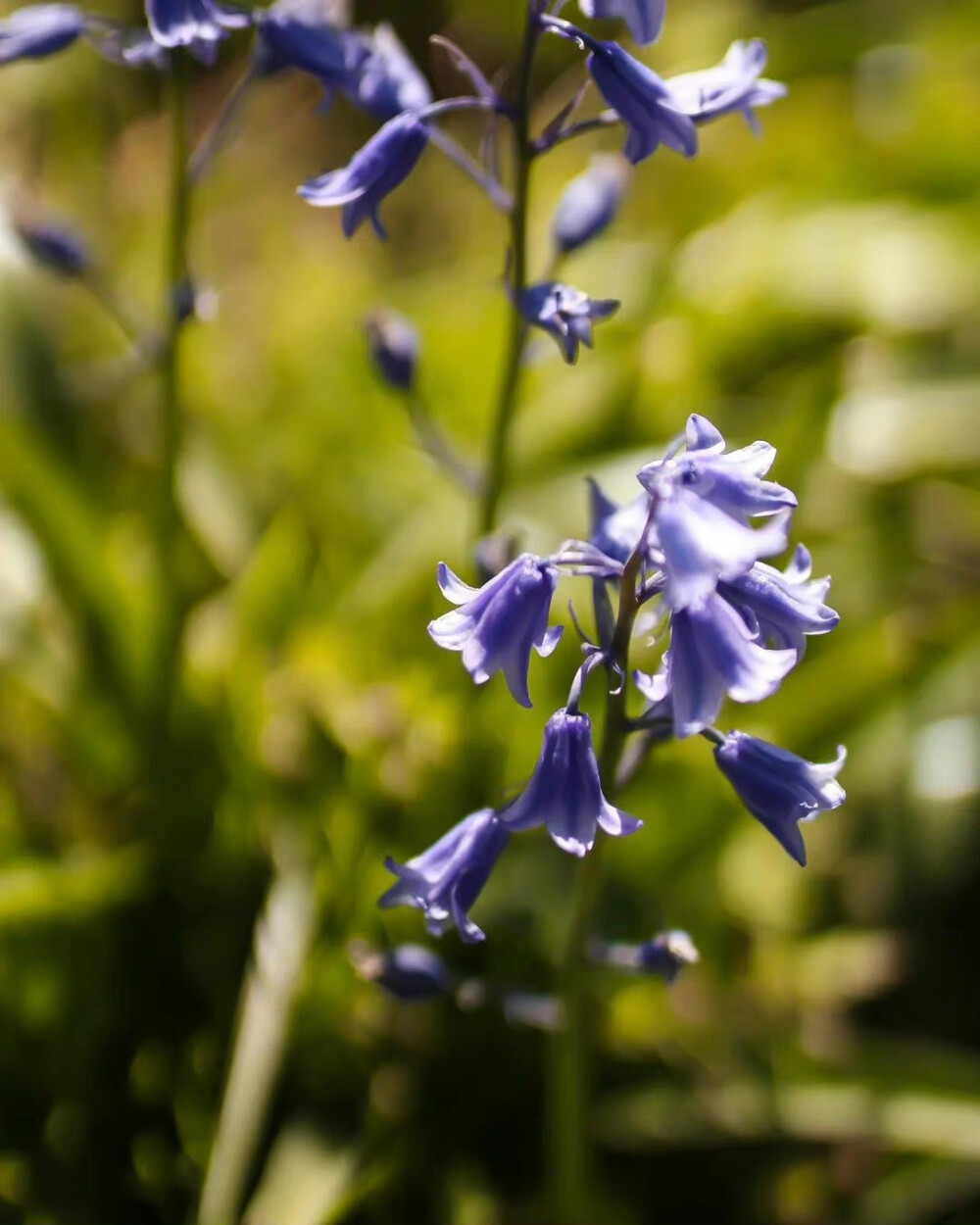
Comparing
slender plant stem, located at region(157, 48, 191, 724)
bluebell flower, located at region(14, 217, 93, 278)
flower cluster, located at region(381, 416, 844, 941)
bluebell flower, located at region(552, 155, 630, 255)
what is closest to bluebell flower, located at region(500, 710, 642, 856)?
flower cluster, located at region(381, 416, 844, 941)

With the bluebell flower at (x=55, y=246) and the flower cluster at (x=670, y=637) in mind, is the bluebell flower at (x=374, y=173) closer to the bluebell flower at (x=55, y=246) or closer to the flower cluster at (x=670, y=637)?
the flower cluster at (x=670, y=637)

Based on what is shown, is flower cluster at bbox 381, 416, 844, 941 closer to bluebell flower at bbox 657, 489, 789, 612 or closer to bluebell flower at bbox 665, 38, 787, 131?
bluebell flower at bbox 657, 489, 789, 612

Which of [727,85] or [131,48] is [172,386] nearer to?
[131,48]

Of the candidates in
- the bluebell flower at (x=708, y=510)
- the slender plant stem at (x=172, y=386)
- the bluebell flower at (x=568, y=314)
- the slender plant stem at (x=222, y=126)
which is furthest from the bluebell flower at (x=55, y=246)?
the bluebell flower at (x=708, y=510)

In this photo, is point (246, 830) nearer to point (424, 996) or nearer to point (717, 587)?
point (424, 996)

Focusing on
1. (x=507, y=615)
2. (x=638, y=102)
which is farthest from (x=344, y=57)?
(x=507, y=615)
